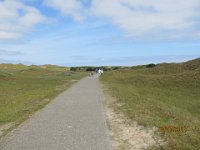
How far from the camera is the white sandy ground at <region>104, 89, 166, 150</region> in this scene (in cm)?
992

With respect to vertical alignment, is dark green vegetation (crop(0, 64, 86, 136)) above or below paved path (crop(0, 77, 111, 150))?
below

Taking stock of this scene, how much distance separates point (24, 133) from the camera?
A: 38.2 feet

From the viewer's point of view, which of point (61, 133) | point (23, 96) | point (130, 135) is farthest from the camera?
point (23, 96)

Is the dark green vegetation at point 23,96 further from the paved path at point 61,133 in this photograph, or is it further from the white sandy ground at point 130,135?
the white sandy ground at point 130,135

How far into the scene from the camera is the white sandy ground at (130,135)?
391 inches

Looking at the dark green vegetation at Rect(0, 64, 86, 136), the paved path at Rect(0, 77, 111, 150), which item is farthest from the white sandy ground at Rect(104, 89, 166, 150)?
the dark green vegetation at Rect(0, 64, 86, 136)

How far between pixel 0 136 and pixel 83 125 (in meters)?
2.72

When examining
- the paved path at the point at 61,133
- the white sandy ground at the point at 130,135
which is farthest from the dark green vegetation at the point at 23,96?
the white sandy ground at the point at 130,135

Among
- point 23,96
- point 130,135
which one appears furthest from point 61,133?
point 23,96

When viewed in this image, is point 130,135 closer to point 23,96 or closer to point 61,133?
point 61,133

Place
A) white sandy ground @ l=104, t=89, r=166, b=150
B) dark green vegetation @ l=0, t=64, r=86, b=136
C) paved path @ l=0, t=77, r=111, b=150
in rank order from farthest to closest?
dark green vegetation @ l=0, t=64, r=86, b=136, white sandy ground @ l=104, t=89, r=166, b=150, paved path @ l=0, t=77, r=111, b=150

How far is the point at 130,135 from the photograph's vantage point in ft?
37.1

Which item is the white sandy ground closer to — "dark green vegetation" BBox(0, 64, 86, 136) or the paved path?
the paved path

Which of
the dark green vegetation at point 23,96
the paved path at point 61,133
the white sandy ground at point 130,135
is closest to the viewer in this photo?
the paved path at point 61,133
